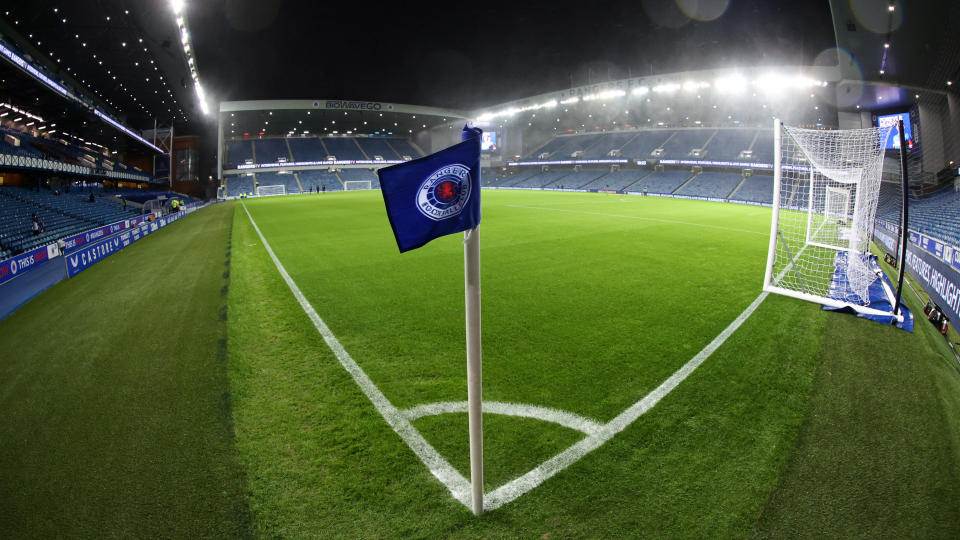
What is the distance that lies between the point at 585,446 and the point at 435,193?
2.46 m

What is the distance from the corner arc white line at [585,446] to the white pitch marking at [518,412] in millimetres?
155

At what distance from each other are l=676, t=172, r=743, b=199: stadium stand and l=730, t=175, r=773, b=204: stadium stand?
0.90 meters

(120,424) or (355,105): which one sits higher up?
(355,105)

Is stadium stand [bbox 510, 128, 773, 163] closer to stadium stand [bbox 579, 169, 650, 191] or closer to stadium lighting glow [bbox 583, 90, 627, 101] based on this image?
stadium stand [bbox 579, 169, 650, 191]

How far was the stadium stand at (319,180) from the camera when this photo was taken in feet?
209

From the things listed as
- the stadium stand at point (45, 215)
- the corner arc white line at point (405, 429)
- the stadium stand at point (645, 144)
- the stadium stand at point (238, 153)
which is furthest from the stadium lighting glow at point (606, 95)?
the corner arc white line at point (405, 429)

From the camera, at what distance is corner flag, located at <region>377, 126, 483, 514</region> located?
2111 millimetres

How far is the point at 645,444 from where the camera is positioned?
10.8 ft

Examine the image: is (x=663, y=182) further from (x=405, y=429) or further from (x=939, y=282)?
(x=405, y=429)

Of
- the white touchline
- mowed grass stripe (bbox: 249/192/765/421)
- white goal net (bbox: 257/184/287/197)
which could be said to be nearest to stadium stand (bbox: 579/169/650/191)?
mowed grass stripe (bbox: 249/192/765/421)

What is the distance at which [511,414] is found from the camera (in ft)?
12.3

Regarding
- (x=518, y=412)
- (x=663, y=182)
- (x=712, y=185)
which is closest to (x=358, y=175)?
(x=663, y=182)

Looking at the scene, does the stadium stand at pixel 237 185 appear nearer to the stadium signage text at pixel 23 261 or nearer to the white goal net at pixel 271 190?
the white goal net at pixel 271 190

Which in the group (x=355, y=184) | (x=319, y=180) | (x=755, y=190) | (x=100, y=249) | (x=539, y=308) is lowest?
(x=539, y=308)
